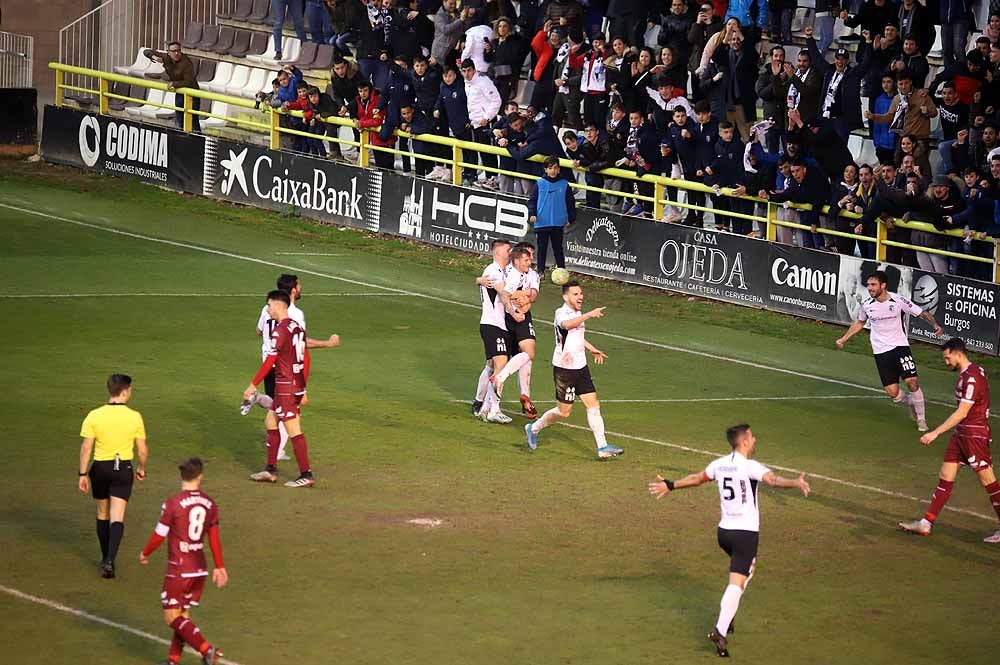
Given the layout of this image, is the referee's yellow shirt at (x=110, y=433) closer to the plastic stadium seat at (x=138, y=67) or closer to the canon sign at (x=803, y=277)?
the canon sign at (x=803, y=277)

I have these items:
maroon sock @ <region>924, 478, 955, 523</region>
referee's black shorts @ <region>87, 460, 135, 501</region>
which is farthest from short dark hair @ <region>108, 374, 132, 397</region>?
maroon sock @ <region>924, 478, 955, 523</region>

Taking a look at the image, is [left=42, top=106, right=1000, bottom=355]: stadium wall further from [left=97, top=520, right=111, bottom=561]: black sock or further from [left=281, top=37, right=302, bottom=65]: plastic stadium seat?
[left=97, top=520, right=111, bottom=561]: black sock

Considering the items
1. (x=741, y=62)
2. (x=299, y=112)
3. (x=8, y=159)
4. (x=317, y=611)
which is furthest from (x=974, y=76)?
(x=8, y=159)

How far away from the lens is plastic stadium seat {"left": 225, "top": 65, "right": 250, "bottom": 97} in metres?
39.3

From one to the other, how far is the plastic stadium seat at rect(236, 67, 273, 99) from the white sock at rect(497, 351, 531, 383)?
21106 millimetres

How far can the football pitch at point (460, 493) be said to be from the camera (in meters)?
12.8

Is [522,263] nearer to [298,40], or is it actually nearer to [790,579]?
[790,579]

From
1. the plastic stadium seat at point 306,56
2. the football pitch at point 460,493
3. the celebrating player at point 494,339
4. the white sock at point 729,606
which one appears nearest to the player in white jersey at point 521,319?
the celebrating player at point 494,339

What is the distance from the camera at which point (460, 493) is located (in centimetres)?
1653

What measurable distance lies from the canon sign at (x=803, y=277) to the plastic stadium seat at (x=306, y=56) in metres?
15.1

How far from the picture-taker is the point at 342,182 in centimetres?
3253

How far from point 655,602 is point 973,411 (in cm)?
384

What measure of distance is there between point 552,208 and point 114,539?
15698 millimetres

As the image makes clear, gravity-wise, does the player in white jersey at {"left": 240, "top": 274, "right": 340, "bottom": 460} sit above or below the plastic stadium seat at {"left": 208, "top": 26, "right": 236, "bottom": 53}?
below
